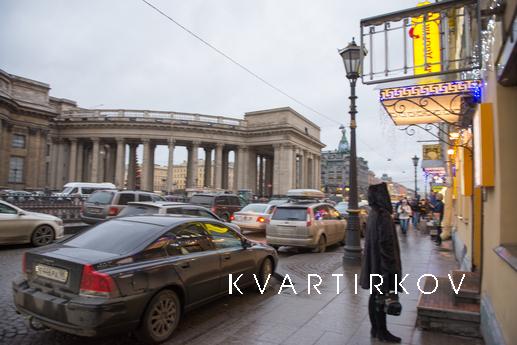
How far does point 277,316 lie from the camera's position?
5609 mm

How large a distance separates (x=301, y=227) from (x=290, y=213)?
685 millimetres

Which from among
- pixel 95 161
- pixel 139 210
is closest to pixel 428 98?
pixel 139 210

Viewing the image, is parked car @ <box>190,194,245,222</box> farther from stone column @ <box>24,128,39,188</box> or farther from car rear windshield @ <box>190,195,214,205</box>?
stone column @ <box>24,128,39,188</box>

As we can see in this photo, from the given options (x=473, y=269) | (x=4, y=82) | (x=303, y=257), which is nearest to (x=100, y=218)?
(x=303, y=257)

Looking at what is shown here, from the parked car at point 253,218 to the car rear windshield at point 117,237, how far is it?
1086 cm

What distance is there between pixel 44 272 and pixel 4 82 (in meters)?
45.5

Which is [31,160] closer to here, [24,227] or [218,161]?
[218,161]

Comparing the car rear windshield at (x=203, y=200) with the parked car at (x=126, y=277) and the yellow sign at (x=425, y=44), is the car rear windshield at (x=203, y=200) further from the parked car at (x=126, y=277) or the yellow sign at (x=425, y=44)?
the yellow sign at (x=425, y=44)

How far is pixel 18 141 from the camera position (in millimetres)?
45969

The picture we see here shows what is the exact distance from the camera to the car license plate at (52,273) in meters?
4.27

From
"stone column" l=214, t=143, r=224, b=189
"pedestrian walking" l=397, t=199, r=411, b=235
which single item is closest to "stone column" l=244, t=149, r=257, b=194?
"stone column" l=214, t=143, r=224, b=189

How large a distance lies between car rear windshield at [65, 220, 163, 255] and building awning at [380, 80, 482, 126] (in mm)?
4708

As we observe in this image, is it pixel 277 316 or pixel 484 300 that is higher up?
pixel 484 300

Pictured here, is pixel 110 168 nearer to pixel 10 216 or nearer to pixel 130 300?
pixel 10 216
